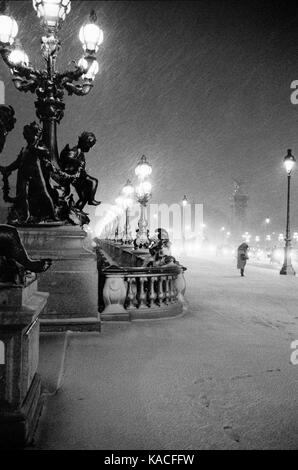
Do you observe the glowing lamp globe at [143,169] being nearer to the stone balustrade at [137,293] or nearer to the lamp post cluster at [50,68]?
the lamp post cluster at [50,68]

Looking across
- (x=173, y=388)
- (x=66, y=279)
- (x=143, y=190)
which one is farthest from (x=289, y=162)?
(x=173, y=388)

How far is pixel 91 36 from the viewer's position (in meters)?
11.6

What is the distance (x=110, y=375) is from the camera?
541 cm

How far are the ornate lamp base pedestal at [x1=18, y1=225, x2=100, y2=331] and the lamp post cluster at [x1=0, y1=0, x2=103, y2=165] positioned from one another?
238cm

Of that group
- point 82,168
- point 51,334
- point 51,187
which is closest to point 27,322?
point 51,334

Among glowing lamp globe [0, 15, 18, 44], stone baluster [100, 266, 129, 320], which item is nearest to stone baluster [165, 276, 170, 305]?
stone baluster [100, 266, 129, 320]

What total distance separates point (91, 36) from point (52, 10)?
→ 171 centimetres

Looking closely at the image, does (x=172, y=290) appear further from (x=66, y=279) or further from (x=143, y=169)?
(x=143, y=169)

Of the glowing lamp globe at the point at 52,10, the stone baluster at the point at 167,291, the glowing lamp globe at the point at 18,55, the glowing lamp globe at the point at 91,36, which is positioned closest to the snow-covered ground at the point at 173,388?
the stone baluster at the point at 167,291

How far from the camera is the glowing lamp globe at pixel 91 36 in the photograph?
38.1 feet

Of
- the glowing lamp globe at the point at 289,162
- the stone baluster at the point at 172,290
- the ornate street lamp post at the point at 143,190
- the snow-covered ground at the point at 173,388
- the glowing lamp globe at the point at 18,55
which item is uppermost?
the glowing lamp globe at the point at 18,55
